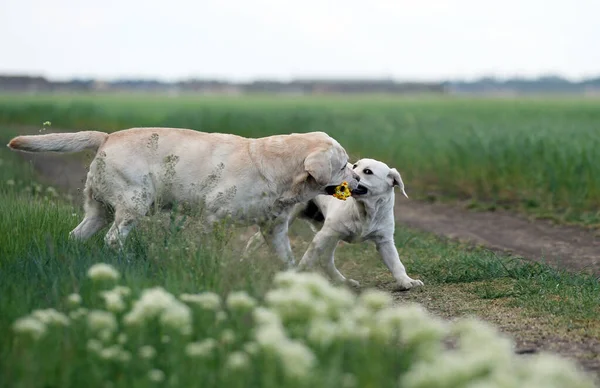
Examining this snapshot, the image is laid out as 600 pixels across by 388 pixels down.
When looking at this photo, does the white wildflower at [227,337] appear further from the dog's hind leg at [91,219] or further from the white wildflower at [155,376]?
the dog's hind leg at [91,219]

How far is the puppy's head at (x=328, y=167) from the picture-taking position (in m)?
8.12

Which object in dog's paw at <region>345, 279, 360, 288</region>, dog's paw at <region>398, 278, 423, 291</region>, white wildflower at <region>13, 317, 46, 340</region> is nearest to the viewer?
white wildflower at <region>13, 317, 46, 340</region>

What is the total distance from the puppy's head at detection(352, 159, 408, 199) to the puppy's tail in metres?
2.30

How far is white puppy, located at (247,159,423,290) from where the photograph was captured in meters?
8.82

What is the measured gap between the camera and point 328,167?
8.17 m

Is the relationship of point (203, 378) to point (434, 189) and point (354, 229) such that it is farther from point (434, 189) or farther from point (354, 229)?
point (434, 189)

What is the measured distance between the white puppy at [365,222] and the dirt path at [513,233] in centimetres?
175

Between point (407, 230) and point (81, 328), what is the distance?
8605 millimetres

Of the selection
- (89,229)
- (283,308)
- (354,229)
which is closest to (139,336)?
(283,308)

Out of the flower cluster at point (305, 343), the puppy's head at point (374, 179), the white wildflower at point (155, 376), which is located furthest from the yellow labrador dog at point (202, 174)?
the white wildflower at point (155, 376)

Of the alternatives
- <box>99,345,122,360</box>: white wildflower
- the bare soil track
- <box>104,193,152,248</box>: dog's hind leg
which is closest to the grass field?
<box>99,345,122,360</box>: white wildflower

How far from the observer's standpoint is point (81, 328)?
15.6 feet

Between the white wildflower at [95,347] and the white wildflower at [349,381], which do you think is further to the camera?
the white wildflower at [95,347]

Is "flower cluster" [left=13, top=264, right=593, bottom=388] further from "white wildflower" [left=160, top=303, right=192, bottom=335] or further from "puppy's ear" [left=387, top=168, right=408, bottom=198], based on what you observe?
"puppy's ear" [left=387, top=168, right=408, bottom=198]
